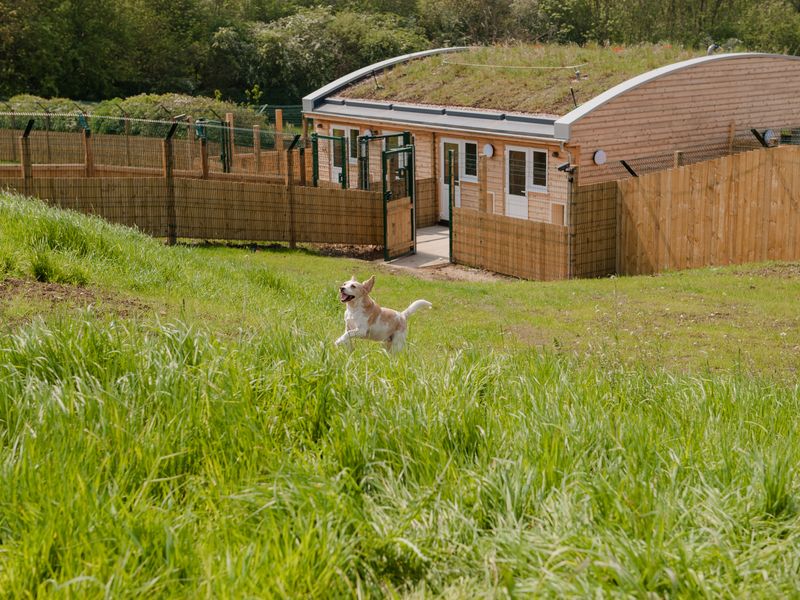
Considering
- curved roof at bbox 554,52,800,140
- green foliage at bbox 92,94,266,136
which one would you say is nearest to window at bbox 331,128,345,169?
green foliage at bbox 92,94,266,136

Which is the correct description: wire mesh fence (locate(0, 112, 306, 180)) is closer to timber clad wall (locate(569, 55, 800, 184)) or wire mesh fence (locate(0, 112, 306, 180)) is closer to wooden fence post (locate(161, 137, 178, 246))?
wooden fence post (locate(161, 137, 178, 246))

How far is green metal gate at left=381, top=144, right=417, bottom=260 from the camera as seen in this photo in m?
24.0

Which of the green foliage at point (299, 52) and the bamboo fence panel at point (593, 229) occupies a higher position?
the green foliage at point (299, 52)

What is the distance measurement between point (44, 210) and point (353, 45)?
136ft

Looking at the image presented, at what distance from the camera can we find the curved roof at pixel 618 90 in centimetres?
2361

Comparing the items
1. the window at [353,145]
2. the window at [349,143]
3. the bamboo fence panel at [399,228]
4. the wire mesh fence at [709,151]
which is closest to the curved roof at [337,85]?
the window at [349,143]

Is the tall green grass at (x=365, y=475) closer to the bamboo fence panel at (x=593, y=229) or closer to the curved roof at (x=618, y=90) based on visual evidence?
the bamboo fence panel at (x=593, y=229)

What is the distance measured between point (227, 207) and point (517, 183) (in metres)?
7.06

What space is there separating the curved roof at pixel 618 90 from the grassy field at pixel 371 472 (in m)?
16.3

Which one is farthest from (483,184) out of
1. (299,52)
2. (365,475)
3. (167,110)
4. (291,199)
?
(299,52)

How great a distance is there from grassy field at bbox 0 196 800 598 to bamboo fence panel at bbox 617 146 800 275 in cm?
1197

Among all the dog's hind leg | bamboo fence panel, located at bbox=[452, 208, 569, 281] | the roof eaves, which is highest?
the roof eaves

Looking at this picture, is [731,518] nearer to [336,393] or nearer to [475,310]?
[336,393]

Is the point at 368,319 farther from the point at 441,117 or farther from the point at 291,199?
the point at 441,117
